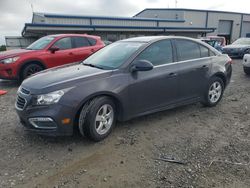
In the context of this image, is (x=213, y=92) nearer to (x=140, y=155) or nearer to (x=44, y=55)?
(x=140, y=155)

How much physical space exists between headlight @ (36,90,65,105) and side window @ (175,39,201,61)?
8.17 feet

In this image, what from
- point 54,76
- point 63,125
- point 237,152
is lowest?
point 237,152

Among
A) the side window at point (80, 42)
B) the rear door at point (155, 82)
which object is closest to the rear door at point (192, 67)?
the rear door at point (155, 82)

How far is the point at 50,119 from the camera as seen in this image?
3.40 metres

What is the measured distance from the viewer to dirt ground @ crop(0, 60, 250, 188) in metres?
2.90

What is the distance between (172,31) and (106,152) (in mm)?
26583

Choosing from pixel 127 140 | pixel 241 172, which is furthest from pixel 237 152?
pixel 127 140

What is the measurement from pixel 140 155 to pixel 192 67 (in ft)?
7.55

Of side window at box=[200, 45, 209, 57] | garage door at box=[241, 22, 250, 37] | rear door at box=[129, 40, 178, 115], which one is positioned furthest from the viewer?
garage door at box=[241, 22, 250, 37]

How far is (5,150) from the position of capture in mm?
3582

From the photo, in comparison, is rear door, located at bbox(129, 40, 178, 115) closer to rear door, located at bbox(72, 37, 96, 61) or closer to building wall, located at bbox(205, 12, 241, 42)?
rear door, located at bbox(72, 37, 96, 61)

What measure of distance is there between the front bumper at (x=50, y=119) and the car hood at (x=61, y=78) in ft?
0.89

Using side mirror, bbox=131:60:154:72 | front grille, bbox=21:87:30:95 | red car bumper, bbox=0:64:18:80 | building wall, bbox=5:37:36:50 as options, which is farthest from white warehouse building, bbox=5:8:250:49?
side mirror, bbox=131:60:154:72

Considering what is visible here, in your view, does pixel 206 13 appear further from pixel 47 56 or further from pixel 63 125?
pixel 63 125
